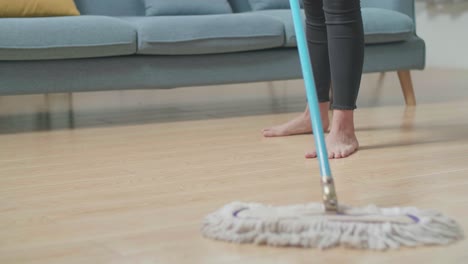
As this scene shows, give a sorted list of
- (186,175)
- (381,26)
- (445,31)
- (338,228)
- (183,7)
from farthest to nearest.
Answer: (445,31), (183,7), (381,26), (186,175), (338,228)

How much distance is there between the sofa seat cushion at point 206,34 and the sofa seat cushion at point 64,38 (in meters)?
0.07

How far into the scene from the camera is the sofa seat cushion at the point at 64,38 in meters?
2.27

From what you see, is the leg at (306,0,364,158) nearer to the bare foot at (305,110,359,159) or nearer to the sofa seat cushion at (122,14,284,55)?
the bare foot at (305,110,359,159)

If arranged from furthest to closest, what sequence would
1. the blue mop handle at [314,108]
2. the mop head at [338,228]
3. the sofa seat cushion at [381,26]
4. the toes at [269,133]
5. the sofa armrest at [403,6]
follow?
the sofa armrest at [403,6], the sofa seat cushion at [381,26], the toes at [269,133], the blue mop handle at [314,108], the mop head at [338,228]

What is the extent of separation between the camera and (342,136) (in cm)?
187

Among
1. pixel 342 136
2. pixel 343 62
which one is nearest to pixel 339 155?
pixel 342 136

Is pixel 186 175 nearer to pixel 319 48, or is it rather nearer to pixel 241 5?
pixel 319 48

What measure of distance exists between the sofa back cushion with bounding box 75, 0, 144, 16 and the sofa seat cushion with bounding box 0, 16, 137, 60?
2.01ft

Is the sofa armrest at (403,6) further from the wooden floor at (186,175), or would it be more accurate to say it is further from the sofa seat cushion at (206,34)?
the sofa seat cushion at (206,34)

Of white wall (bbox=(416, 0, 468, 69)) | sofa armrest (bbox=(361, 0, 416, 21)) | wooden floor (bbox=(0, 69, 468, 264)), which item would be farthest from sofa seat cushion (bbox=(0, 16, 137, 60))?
white wall (bbox=(416, 0, 468, 69))

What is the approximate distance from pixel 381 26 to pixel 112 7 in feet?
3.81

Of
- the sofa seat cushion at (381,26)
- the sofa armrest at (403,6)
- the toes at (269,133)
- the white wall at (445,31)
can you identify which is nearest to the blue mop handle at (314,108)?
the toes at (269,133)

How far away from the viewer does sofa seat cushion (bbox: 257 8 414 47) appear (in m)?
2.66

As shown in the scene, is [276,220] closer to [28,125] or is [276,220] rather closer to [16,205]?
[16,205]
